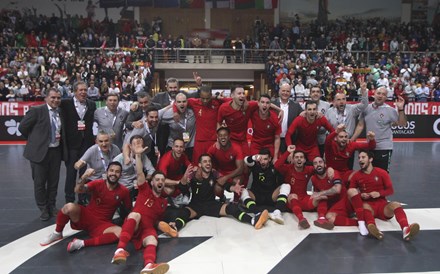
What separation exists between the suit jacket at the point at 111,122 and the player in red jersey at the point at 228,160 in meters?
1.43

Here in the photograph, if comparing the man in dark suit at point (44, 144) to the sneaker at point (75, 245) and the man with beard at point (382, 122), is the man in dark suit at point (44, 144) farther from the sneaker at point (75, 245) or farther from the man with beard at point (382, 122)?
the man with beard at point (382, 122)

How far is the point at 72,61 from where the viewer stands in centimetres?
1638

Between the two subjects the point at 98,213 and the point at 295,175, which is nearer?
the point at 98,213

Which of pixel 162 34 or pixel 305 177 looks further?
pixel 162 34

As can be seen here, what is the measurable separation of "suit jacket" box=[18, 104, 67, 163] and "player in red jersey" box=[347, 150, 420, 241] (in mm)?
4234

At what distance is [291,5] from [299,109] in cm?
2029

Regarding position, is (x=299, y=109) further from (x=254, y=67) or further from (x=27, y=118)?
(x=254, y=67)

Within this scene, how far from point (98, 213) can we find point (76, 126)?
1652 mm

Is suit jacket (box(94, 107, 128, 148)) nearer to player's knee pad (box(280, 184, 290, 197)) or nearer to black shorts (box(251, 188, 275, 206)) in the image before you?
black shorts (box(251, 188, 275, 206))

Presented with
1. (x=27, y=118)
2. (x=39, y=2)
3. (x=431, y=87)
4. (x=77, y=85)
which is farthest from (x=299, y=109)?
(x=39, y=2)

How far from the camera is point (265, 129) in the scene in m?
5.97

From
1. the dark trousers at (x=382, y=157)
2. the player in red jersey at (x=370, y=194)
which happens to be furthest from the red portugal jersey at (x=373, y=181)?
the dark trousers at (x=382, y=157)

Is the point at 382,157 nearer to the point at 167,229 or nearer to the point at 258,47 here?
the point at 167,229

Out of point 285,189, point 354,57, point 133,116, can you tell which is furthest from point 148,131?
point 354,57
